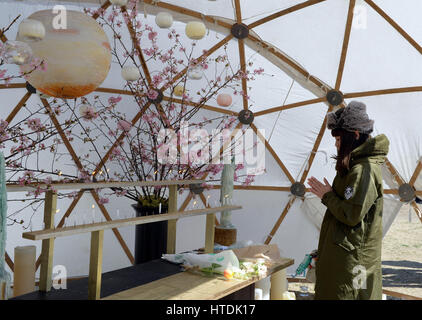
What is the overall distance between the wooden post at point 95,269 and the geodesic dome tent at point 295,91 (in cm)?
362

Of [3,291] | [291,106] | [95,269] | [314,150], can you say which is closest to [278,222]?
[314,150]

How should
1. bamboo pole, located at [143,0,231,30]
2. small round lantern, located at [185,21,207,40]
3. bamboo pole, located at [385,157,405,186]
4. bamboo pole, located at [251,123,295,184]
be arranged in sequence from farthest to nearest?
1. bamboo pole, located at [251,123,295,184]
2. bamboo pole, located at [385,157,405,186]
3. bamboo pole, located at [143,0,231,30]
4. small round lantern, located at [185,21,207,40]

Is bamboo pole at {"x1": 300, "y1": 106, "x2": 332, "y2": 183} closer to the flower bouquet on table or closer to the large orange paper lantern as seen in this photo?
the flower bouquet on table

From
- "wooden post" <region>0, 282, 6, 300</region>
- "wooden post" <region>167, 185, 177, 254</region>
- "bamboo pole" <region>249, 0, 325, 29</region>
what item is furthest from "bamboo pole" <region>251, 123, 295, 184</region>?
"wooden post" <region>0, 282, 6, 300</region>

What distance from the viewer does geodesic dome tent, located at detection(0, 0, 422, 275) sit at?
19.0ft

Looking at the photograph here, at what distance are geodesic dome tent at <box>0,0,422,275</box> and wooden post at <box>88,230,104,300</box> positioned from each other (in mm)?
3617

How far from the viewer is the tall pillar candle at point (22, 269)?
3.50m

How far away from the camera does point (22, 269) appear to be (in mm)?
3508

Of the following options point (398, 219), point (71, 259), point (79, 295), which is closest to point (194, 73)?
point (79, 295)

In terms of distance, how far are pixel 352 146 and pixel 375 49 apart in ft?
12.5

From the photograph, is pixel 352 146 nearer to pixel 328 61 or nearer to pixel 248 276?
pixel 248 276

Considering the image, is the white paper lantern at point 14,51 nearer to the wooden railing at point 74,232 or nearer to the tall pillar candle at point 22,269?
the wooden railing at point 74,232

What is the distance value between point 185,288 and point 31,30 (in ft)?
7.14

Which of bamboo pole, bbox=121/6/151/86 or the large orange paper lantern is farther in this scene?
bamboo pole, bbox=121/6/151/86
